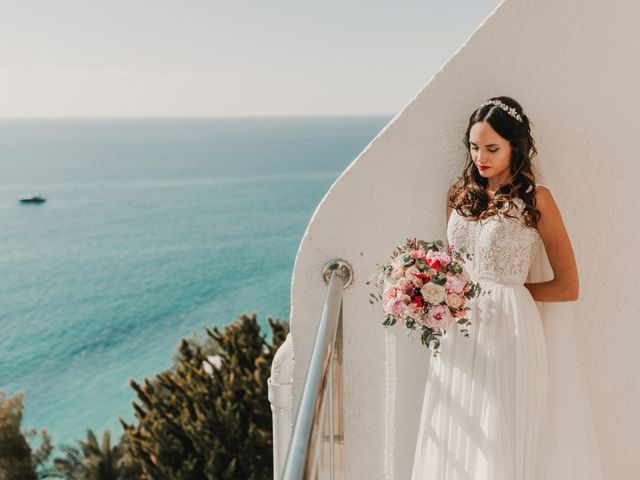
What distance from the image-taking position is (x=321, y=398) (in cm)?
176

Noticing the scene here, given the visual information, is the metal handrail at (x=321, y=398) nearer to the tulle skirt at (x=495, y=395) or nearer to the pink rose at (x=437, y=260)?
the pink rose at (x=437, y=260)

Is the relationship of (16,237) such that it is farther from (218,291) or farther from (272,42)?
(272,42)

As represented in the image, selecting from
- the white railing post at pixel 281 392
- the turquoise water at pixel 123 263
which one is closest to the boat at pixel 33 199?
the turquoise water at pixel 123 263

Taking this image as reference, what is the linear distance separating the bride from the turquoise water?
3966cm

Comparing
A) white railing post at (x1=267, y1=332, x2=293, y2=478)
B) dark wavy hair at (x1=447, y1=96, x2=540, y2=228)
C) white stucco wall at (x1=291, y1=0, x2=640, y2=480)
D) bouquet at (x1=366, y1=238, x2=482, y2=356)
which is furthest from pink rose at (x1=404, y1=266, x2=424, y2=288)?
white railing post at (x1=267, y1=332, x2=293, y2=478)

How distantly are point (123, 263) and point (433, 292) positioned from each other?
64.5 metres

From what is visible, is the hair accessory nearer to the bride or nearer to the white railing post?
the bride

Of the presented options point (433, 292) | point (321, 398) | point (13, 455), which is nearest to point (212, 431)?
point (433, 292)

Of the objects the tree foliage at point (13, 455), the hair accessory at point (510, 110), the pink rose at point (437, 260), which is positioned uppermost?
the hair accessory at point (510, 110)

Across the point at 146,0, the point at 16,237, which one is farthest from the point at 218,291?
the point at 146,0

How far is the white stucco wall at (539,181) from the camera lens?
288cm

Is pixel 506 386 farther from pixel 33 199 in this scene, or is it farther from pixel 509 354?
pixel 33 199

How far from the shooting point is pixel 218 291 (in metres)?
56.9

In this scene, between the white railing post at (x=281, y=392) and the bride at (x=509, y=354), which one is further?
the white railing post at (x=281, y=392)
